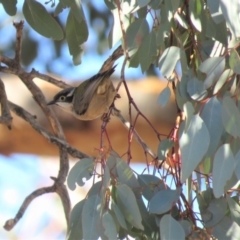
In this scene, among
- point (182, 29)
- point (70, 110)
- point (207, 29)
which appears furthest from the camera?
point (70, 110)

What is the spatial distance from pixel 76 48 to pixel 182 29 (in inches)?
16.8

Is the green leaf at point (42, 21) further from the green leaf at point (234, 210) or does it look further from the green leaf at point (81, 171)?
the green leaf at point (234, 210)

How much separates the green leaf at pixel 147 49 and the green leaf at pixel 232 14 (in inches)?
12.2

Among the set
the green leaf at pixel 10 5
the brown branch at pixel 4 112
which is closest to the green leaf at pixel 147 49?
the green leaf at pixel 10 5

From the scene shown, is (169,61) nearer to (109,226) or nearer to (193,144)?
(193,144)

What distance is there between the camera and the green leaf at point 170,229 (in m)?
1.51

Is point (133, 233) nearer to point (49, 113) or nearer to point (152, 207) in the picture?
point (152, 207)

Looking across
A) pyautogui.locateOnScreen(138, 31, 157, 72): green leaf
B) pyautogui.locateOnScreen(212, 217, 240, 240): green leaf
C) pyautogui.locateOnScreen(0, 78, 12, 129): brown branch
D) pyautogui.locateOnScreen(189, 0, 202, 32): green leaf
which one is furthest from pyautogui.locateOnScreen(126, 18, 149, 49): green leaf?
pyautogui.locateOnScreen(0, 78, 12, 129): brown branch

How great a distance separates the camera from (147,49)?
1.75m

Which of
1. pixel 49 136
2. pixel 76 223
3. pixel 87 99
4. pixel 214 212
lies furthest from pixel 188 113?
pixel 87 99

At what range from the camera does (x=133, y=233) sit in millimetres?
1654

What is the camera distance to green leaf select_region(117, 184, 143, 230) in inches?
61.7

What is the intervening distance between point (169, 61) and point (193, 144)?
0.82ft

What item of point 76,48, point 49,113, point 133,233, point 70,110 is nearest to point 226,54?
point 133,233
